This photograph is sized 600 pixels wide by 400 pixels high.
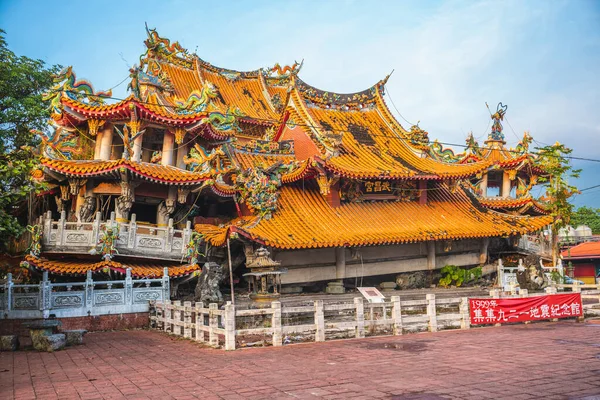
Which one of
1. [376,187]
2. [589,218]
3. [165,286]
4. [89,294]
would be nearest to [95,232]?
[89,294]

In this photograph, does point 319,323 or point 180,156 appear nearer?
point 319,323

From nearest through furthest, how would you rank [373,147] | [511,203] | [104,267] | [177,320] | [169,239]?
[177,320] → [104,267] → [169,239] → [373,147] → [511,203]

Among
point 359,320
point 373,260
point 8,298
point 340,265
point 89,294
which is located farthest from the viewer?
point 373,260

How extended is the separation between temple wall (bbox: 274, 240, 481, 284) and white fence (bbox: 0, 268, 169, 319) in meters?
4.56

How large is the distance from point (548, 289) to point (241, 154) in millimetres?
12213

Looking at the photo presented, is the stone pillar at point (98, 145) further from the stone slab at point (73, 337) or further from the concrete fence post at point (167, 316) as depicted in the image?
the stone slab at point (73, 337)

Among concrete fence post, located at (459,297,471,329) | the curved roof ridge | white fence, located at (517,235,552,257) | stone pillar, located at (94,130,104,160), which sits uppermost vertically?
the curved roof ridge

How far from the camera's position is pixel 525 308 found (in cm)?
1549

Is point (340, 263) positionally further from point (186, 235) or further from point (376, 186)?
point (186, 235)

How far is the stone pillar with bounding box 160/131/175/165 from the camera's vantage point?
768 inches

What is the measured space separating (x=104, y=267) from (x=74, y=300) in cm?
127

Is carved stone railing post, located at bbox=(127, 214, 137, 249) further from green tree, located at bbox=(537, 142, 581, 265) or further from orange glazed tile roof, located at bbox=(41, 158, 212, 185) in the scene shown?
green tree, located at bbox=(537, 142, 581, 265)

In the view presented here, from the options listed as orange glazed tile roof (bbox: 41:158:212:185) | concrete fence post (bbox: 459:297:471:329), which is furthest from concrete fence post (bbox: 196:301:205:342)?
concrete fence post (bbox: 459:297:471:329)

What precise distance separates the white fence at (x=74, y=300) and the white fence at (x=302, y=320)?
736 mm
